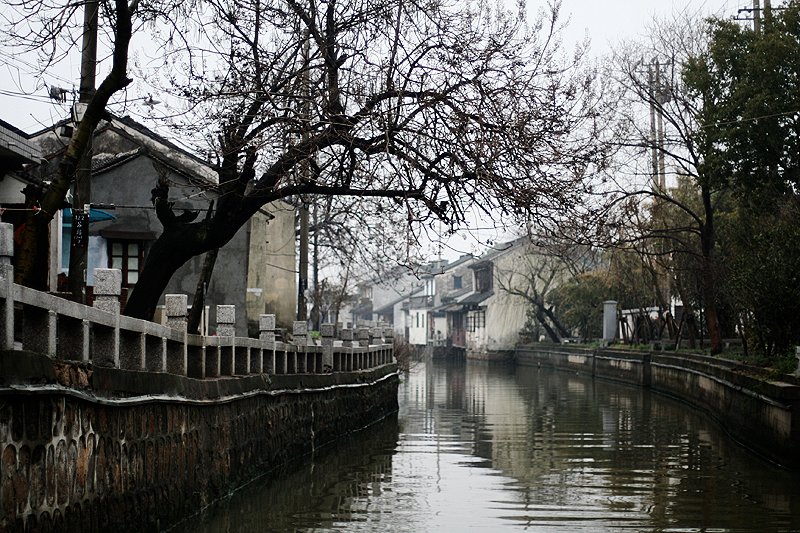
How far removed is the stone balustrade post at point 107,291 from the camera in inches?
399

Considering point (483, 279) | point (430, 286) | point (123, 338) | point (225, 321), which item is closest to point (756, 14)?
point (225, 321)

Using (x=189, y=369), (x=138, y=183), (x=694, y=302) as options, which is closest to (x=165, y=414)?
(x=189, y=369)

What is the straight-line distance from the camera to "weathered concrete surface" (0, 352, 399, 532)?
770 centimetres

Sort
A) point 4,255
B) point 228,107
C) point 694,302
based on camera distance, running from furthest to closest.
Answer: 1. point 694,302
2. point 228,107
3. point 4,255

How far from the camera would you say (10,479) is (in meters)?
7.45

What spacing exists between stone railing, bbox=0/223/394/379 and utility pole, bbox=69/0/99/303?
1830 mm

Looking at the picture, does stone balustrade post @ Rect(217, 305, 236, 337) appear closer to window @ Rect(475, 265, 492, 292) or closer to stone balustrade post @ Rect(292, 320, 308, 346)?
stone balustrade post @ Rect(292, 320, 308, 346)

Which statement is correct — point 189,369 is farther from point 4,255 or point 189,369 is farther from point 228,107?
point 4,255

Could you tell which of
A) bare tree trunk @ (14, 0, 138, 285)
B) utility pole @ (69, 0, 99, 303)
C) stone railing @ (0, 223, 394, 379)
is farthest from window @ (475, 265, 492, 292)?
bare tree trunk @ (14, 0, 138, 285)

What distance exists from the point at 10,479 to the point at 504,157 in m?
7.74

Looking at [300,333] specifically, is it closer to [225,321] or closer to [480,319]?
[225,321]

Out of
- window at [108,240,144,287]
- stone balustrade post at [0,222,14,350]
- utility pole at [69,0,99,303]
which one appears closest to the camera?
stone balustrade post at [0,222,14,350]

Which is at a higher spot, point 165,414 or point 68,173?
point 68,173

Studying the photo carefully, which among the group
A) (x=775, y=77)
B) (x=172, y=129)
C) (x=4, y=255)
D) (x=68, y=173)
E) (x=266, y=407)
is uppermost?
(x=775, y=77)
